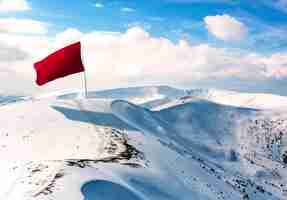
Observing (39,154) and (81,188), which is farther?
(39,154)

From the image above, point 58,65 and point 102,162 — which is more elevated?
point 58,65

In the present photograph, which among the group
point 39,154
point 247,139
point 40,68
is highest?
point 40,68

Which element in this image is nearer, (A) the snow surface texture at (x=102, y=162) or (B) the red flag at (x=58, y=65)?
(A) the snow surface texture at (x=102, y=162)

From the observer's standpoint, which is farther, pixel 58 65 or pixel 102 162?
pixel 58 65

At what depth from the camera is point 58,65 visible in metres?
48.4

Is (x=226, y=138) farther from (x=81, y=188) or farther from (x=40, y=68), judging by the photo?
(x=81, y=188)

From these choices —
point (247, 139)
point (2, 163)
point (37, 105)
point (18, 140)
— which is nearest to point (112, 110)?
point (37, 105)

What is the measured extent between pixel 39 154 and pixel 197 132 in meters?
85.6

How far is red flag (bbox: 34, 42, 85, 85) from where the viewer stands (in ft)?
158

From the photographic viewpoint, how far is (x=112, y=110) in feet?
252

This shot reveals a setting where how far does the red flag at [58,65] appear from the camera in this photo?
48250mm

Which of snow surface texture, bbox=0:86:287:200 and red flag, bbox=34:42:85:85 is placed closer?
snow surface texture, bbox=0:86:287:200

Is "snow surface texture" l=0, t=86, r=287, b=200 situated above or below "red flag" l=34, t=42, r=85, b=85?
below

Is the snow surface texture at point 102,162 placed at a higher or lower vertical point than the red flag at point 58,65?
lower
